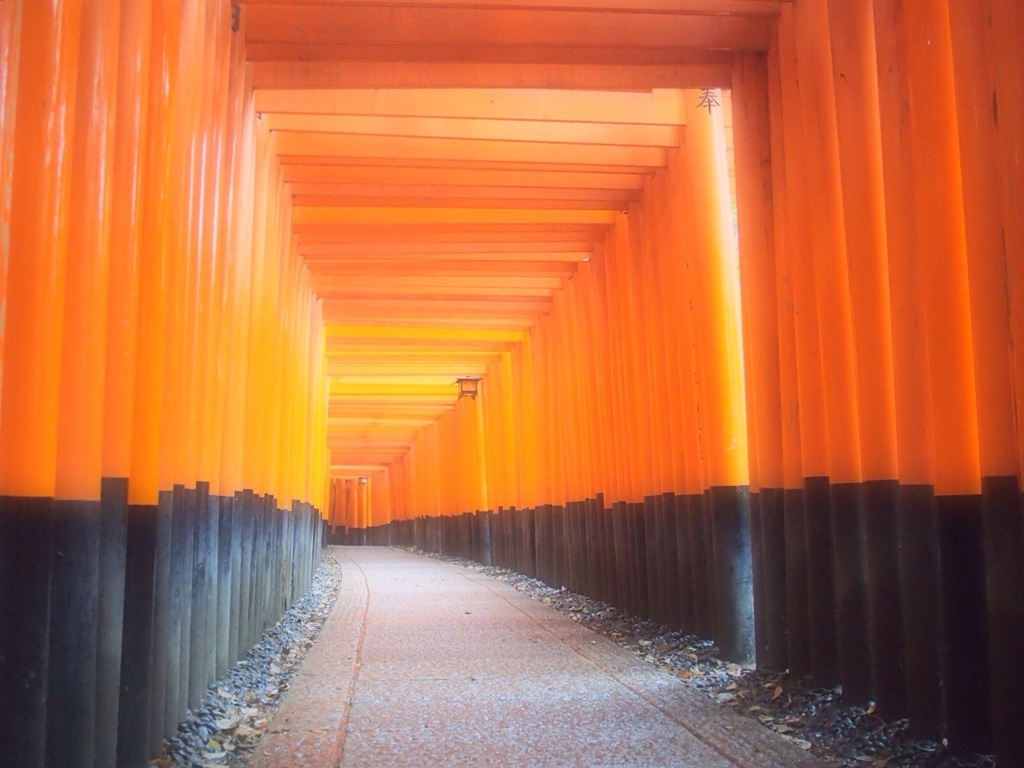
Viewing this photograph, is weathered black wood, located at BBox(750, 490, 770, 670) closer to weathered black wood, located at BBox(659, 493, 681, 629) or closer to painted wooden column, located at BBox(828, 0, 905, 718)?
painted wooden column, located at BBox(828, 0, 905, 718)

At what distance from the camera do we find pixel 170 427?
15.9 ft

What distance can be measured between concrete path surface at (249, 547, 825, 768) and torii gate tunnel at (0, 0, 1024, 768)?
2.09ft

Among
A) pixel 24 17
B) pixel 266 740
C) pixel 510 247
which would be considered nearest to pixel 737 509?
pixel 266 740

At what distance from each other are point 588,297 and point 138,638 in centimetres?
881

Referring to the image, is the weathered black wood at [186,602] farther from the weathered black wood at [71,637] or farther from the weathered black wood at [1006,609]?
the weathered black wood at [1006,609]

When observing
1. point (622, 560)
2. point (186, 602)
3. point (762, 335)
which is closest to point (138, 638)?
point (186, 602)

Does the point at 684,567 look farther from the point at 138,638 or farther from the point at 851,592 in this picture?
the point at 138,638

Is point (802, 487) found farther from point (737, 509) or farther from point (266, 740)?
point (266, 740)

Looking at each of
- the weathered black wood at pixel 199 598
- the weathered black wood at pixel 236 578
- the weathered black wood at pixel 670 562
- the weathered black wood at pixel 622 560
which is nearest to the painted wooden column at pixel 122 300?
the weathered black wood at pixel 199 598

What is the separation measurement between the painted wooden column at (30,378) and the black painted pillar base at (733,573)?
5.43 metres

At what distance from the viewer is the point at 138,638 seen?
419cm

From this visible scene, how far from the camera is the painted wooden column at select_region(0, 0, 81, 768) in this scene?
3.13 m

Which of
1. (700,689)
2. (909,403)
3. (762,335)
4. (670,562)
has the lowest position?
(700,689)

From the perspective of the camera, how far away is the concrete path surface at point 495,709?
4.86m
